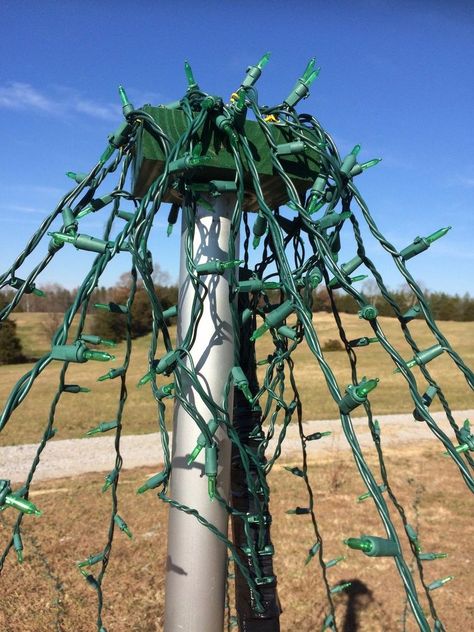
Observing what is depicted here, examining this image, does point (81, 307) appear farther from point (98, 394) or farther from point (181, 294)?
point (98, 394)

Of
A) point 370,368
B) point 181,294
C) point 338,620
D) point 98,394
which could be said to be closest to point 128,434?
point 98,394

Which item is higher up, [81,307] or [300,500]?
[81,307]

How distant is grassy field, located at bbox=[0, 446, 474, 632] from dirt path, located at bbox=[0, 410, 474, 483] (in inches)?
24.3

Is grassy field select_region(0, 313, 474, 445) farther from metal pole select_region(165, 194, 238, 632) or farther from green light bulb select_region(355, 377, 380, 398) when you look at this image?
green light bulb select_region(355, 377, 380, 398)

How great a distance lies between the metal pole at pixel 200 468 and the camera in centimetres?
107

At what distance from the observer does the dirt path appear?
7238 mm

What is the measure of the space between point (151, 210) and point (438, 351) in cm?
59

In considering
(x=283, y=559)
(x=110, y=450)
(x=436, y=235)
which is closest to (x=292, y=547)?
(x=283, y=559)

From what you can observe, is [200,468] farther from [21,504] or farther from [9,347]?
[9,347]

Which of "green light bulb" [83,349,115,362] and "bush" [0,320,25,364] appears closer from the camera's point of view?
"green light bulb" [83,349,115,362]

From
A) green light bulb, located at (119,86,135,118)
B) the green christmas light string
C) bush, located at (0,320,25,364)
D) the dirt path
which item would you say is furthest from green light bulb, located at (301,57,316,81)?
bush, located at (0,320,25,364)

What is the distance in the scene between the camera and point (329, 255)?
93cm

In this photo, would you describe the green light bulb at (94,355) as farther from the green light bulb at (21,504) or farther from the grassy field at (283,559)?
the grassy field at (283,559)

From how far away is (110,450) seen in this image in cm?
836
